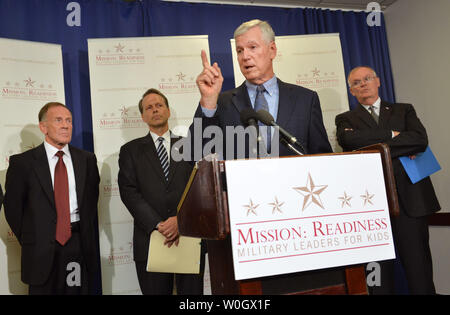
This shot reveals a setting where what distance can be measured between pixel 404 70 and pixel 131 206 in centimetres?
403

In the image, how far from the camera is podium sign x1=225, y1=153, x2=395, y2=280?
1.36 meters

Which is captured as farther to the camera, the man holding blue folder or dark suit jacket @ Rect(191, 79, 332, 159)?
the man holding blue folder

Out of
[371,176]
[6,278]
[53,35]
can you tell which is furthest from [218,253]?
[53,35]

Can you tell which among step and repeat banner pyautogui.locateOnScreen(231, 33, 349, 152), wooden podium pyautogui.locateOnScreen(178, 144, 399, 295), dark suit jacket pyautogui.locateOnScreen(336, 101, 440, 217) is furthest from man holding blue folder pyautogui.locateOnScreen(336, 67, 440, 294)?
wooden podium pyautogui.locateOnScreen(178, 144, 399, 295)

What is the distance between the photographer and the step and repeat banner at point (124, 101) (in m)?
3.87

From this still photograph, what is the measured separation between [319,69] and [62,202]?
2.98 m

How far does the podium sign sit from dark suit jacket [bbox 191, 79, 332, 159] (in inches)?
18.8

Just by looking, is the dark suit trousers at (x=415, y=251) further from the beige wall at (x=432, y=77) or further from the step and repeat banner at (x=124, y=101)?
→ the step and repeat banner at (x=124, y=101)

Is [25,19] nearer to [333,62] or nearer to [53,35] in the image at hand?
[53,35]

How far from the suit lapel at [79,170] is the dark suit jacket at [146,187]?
299 mm

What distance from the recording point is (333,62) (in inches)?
179

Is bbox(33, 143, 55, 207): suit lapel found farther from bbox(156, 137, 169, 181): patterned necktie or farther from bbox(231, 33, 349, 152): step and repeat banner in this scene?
bbox(231, 33, 349, 152): step and repeat banner

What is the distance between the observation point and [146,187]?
3336 mm

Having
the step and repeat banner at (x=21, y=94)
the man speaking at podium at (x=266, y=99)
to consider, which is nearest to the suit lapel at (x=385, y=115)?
the man speaking at podium at (x=266, y=99)
